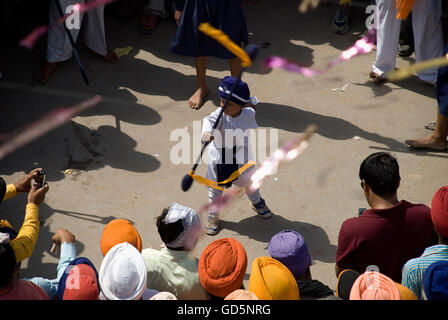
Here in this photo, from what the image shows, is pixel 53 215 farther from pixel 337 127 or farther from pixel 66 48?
pixel 337 127

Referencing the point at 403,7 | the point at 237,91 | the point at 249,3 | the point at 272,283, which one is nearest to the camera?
the point at 272,283

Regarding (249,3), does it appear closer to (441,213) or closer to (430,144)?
(430,144)

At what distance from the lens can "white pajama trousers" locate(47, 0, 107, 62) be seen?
503cm

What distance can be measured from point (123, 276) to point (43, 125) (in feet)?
Answer: 9.45

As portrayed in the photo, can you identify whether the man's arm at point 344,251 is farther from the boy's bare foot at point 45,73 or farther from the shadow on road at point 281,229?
the boy's bare foot at point 45,73

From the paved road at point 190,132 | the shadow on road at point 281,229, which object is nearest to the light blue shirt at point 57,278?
the paved road at point 190,132

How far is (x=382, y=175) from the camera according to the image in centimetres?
270

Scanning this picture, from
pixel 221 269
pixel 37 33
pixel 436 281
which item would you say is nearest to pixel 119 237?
pixel 221 269

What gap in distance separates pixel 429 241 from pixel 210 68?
330 cm

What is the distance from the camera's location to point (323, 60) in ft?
18.0

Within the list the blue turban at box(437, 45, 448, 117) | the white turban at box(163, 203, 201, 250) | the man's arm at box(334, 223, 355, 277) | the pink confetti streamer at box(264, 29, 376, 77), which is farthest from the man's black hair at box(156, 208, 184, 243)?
the pink confetti streamer at box(264, 29, 376, 77)

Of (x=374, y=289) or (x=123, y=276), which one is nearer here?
(x=374, y=289)

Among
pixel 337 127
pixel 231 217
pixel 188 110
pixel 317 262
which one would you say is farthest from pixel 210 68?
pixel 317 262

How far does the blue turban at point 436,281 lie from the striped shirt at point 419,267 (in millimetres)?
122
